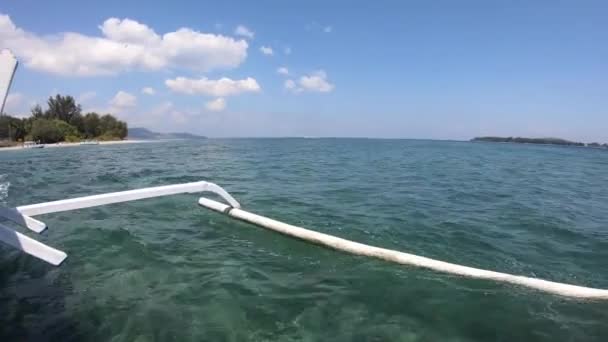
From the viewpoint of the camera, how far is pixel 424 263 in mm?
6043

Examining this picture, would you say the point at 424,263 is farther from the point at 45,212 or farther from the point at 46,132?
the point at 46,132

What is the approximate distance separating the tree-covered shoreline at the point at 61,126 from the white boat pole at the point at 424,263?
90321 millimetres

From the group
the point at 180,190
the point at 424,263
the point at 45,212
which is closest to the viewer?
the point at 45,212

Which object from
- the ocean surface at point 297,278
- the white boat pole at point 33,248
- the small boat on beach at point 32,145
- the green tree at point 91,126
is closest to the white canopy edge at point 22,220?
the white boat pole at point 33,248

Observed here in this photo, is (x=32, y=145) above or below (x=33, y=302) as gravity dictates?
above

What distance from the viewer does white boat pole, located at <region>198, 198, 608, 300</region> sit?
5156mm

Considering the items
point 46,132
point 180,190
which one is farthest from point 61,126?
point 180,190

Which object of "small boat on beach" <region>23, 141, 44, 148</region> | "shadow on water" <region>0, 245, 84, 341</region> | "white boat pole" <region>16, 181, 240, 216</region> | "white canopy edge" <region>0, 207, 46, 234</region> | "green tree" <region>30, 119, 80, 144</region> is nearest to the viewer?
"shadow on water" <region>0, 245, 84, 341</region>

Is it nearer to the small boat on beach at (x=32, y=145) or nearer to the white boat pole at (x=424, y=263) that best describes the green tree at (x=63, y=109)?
the small boat on beach at (x=32, y=145)

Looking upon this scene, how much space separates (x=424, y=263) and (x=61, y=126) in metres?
102

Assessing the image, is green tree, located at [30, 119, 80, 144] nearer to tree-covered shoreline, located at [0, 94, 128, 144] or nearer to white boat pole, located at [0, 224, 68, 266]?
tree-covered shoreline, located at [0, 94, 128, 144]

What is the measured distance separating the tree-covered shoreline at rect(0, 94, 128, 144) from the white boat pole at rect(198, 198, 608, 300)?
9032 cm

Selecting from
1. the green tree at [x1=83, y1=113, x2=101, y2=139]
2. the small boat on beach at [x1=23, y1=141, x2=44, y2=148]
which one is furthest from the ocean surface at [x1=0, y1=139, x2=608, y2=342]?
the green tree at [x1=83, y1=113, x2=101, y2=139]

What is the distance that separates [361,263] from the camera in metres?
6.30
